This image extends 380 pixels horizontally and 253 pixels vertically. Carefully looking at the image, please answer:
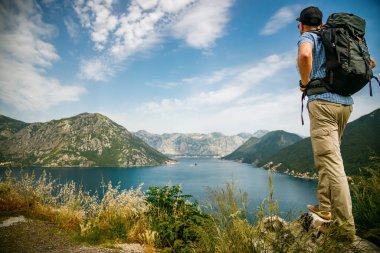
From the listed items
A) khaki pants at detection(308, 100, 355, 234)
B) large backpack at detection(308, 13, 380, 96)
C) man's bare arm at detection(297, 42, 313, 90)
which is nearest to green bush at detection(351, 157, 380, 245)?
khaki pants at detection(308, 100, 355, 234)

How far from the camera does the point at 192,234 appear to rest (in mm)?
5051

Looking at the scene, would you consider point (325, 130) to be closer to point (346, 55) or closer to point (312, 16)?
point (346, 55)

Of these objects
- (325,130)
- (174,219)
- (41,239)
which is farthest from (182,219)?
(325,130)

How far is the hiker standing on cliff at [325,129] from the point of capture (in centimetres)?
337

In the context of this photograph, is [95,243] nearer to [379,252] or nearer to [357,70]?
[379,252]

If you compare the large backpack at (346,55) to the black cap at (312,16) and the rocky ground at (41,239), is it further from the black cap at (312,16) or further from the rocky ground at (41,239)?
the rocky ground at (41,239)

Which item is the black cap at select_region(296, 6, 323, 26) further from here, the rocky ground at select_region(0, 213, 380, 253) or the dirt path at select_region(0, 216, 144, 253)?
the dirt path at select_region(0, 216, 144, 253)

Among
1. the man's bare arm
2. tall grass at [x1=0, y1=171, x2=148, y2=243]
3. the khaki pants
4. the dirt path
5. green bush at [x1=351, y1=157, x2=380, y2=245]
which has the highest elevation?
the man's bare arm

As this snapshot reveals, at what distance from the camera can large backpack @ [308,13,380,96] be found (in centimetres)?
350

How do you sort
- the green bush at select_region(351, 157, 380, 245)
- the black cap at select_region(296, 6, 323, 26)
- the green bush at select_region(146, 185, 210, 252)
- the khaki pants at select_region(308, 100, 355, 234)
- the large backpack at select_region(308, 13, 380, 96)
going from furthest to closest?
1. the green bush at select_region(146, 185, 210, 252)
2. the black cap at select_region(296, 6, 323, 26)
3. the green bush at select_region(351, 157, 380, 245)
4. the large backpack at select_region(308, 13, 380, 96)
5. the khaki pants at select_region(308, 100, 355, 234)

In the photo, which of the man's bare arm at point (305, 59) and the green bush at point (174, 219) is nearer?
the man's bare arm at point (305, 59)

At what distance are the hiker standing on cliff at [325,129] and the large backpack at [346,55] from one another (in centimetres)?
14

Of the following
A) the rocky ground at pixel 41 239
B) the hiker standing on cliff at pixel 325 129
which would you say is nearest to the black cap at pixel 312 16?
the hiker standing on cliff at pixel 325 129

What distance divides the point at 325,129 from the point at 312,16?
1.96 meters
